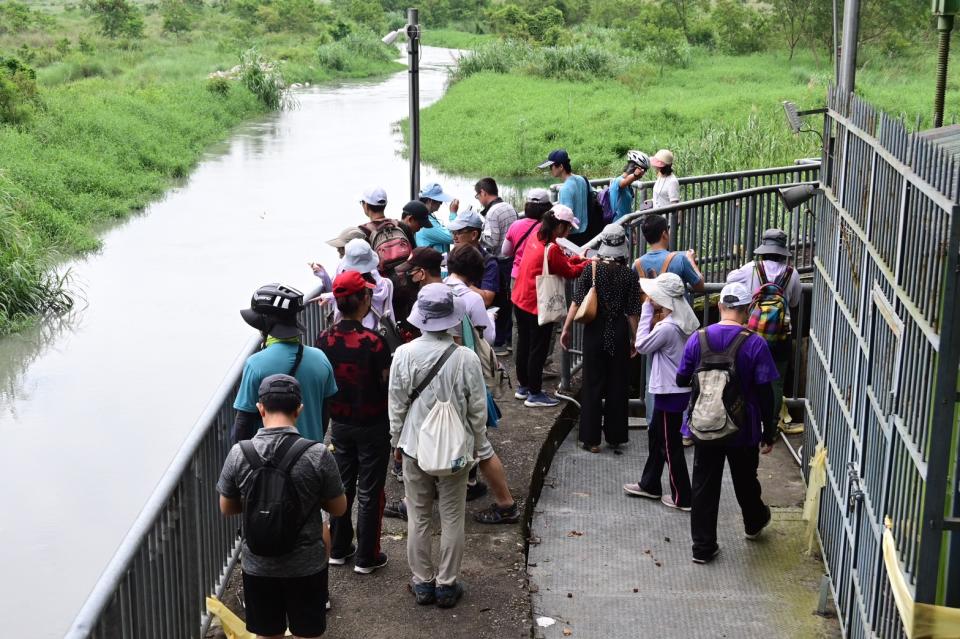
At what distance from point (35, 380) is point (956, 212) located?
11.4 m

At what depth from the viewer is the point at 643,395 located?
29.6 ft

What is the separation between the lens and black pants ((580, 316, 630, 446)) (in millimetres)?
7816

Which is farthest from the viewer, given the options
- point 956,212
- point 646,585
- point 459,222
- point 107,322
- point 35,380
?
point 107,322

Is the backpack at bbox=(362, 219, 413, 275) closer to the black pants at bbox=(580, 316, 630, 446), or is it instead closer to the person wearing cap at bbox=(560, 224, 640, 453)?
the person wearing cap at bbox=(560, 224, 640, 453)

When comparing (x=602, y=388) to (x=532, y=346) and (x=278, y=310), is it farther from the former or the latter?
(x=278, y=310)

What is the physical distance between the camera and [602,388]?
316 inches

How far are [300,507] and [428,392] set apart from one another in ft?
3.94

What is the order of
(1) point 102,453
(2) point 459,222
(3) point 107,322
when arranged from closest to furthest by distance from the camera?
(2) point 459,222, (1) point 102,453, (3) point 107,322

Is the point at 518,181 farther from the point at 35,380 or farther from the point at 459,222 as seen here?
the point at 459,222

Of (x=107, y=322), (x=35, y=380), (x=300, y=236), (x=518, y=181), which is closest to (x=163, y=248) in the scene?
(x=300, y=236)

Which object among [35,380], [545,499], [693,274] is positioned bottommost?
[35,380]

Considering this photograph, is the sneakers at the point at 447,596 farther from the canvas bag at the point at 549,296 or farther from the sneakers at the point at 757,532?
the canvas bag at the point at 549,296

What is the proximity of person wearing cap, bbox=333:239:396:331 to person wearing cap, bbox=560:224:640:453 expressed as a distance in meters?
1.47

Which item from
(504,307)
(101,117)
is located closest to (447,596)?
(504,307)
